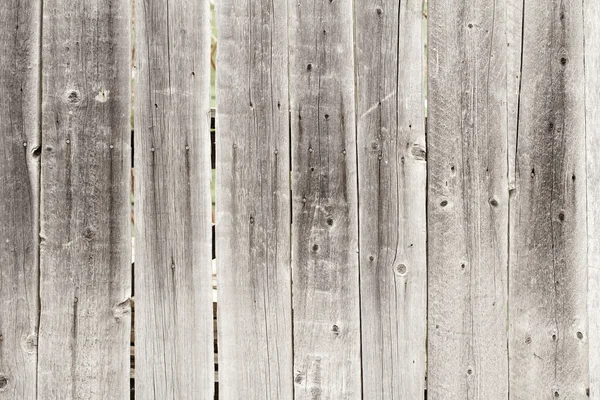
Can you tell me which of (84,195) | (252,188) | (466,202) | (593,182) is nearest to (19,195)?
(84,195)

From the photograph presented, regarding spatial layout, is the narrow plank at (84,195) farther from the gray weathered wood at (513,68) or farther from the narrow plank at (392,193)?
the gray weathered wood at (513,68)

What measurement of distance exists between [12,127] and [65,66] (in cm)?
27

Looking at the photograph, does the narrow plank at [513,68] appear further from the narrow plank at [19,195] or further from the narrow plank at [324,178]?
the narrow plank at [19,195]

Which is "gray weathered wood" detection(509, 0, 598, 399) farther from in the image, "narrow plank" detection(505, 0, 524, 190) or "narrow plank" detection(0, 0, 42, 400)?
"narrow plank" detection(0, 0, 42, 400)

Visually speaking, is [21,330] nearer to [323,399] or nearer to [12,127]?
[12,127]

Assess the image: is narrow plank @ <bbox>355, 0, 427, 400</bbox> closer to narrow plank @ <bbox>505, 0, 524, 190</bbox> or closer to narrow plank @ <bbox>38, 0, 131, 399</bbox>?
narrow plank @ <bbox>505, 0, 524, 190</bbox>

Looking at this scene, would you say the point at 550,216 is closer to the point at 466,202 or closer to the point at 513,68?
the point at 466,202

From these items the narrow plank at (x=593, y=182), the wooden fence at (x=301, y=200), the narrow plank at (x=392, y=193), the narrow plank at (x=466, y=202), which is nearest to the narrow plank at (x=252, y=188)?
the wooden fence at (x=301, y=200)

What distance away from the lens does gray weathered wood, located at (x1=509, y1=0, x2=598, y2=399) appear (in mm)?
1850

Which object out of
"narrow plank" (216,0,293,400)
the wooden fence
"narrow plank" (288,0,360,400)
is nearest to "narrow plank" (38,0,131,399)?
the wooden fence

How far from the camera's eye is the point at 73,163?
180cm

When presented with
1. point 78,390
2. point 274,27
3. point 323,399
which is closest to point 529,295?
point 323,399

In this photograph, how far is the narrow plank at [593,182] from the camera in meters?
1.87

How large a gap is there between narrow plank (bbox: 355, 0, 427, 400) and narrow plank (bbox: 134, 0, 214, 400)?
1.76 ft
